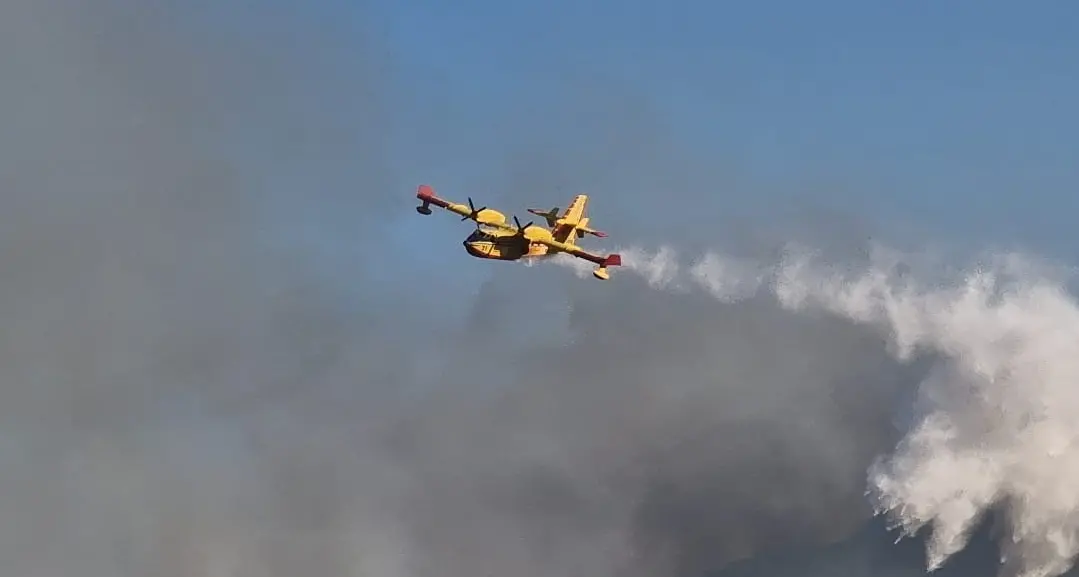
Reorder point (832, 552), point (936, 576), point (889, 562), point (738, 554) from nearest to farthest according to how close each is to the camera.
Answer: point (936, 576) < point (889, 562) < point (832, 552) < point (738, 554)

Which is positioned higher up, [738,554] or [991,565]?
[738,554]

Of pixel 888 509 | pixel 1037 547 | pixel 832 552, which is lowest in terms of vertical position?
pixel 1037 547

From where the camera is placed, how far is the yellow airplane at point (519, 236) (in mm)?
80250

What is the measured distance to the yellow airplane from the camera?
8025 cm

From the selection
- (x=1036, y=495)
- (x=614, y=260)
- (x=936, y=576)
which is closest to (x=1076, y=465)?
(x=1036, y=495)

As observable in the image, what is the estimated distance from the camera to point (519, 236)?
263ft

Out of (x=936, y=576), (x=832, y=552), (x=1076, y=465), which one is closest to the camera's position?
(x=1076, y=465)

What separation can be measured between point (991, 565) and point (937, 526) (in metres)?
5.04

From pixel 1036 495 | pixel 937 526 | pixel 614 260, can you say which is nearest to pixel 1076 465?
pixel 1036 495

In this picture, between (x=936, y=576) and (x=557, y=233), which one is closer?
(x=557, y=233)

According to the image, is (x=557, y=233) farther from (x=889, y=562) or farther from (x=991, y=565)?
(x=889, y=562)

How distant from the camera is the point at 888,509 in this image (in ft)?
289

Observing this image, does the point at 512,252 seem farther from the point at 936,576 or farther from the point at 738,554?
the point at 738,554

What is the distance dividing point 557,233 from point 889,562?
176 feet
